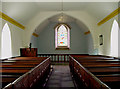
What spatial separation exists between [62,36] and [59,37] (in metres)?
0.34

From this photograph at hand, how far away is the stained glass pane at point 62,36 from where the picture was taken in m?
13.5

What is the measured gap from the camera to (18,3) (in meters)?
6.46

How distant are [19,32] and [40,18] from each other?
188cm

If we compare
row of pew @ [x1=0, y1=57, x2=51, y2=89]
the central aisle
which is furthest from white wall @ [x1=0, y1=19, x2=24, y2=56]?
row of pew @ [x1=0, y1=57, x2=51, y2=89]

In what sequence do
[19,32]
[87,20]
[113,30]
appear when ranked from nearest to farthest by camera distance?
[113,30], [19,32], [87,20]

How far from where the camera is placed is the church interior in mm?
5145

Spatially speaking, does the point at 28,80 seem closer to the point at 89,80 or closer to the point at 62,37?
the point at 89,80

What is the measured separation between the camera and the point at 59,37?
44.3 ft

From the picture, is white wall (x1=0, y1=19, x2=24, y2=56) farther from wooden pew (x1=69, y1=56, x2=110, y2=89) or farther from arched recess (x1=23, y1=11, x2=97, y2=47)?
wooden pew (x1=69, y1=56, x2=110, y2=89)

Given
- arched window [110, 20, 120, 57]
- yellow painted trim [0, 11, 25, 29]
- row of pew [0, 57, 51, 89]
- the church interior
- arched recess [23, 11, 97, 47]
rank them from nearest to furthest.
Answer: row of pew [0, 57, 51, 89] < the church interior < yellow painted trim [0, 11, 25, 29] < arched window [110, 20, 120, 57] < arched recess [23, 11, 97, 47]

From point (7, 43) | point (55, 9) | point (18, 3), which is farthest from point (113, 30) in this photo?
point (7, 43)

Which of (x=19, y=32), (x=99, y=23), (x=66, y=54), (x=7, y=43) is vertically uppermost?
(x=99, y=23)

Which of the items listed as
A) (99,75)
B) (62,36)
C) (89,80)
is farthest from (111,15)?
(62,36)

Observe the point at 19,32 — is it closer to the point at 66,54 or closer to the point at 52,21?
the point at 52,21
